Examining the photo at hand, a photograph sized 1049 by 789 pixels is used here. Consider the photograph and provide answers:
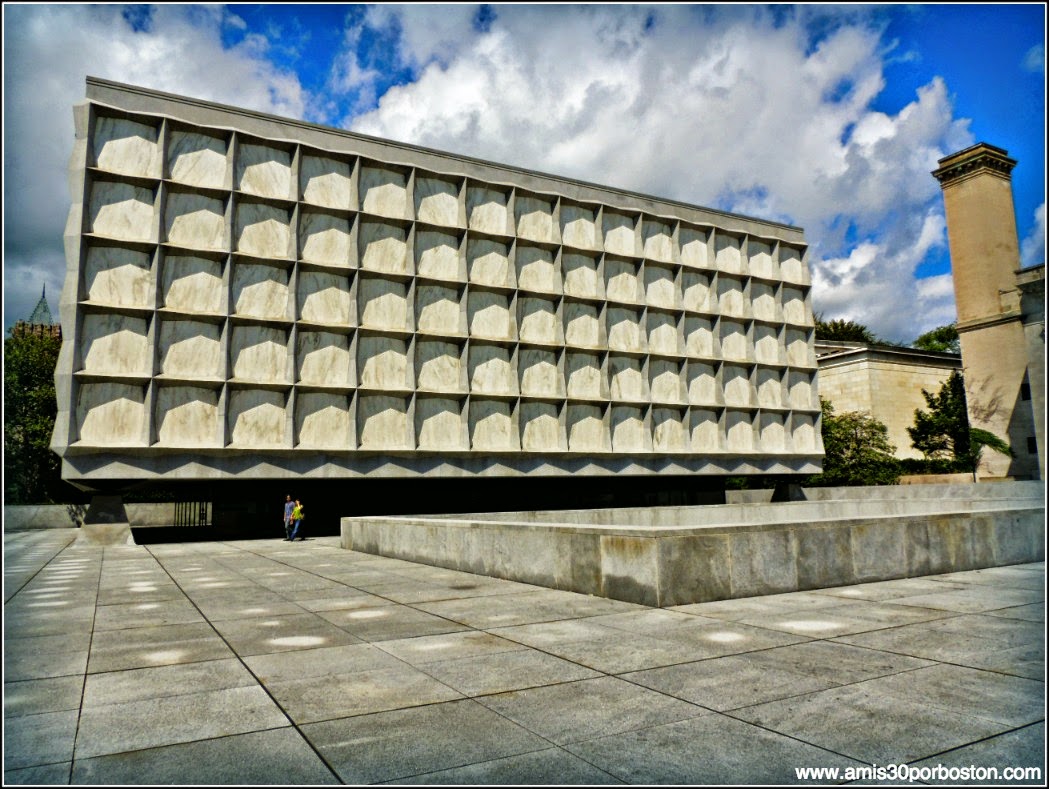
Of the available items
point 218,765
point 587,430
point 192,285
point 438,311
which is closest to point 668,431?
point 587,430

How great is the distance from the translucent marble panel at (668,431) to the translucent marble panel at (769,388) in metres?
6.75

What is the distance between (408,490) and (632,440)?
13206 mm

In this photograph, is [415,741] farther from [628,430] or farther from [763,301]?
[763,301]

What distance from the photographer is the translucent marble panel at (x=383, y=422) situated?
110ft

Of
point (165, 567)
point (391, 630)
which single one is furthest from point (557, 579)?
point (165, 567)

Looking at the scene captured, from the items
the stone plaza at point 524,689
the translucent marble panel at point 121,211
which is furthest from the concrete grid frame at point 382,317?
the stone plaza at point 524,689

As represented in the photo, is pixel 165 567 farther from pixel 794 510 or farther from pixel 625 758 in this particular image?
pixel 794 510

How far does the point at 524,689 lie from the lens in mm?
5805

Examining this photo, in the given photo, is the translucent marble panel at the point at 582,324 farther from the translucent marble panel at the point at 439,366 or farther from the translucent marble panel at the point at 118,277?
the translucent marble panel at the point at 118,277

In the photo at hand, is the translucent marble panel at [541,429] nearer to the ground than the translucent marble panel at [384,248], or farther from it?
nearer to the ground

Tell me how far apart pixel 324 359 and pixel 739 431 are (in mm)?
26230

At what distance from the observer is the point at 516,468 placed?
122 feet

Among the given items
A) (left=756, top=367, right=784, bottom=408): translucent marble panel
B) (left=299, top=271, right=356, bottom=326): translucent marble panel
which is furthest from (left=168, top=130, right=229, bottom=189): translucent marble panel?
(left=756, top=367, right=784, bottom=408): translucent marble panel

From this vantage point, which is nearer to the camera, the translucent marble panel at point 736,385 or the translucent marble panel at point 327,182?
the translucent marble panel at point 327,182
